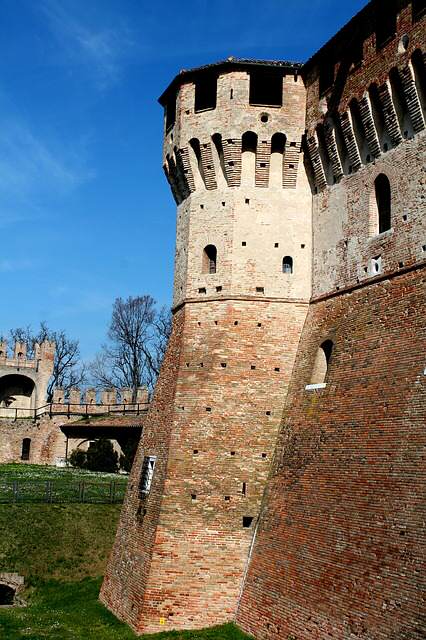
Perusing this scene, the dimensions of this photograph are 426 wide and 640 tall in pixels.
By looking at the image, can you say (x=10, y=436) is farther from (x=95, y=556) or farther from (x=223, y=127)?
(x=223, y=127)

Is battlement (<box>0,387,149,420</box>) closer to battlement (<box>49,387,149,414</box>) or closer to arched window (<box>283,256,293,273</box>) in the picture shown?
battlement (<box>49,387,149,414</box>)

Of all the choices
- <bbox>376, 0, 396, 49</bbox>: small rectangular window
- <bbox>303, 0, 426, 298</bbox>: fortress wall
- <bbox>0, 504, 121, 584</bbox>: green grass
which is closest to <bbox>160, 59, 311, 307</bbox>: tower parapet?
<bbox>303, 0, 426, 298</bbox>: fortress wall

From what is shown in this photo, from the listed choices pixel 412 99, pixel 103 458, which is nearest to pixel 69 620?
pixel 412 99

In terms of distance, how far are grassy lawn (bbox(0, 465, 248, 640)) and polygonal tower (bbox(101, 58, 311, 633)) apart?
66 centimetres

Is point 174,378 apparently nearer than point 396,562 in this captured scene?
No

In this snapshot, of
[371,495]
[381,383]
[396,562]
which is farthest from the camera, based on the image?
[381,383]

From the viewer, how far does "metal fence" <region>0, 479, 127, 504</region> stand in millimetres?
24031

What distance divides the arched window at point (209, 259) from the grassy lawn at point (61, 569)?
899 cm

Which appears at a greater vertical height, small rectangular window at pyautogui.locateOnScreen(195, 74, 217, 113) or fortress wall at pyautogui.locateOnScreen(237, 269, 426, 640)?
small rectangular window at pyautogui.locateOnScreen(195, 74, 217, 113)

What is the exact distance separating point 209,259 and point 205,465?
5.76 m

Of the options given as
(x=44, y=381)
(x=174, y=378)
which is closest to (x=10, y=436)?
(x=44, y=381)

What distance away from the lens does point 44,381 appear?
4862 centimetres

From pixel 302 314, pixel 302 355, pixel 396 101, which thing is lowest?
pixel 302 355

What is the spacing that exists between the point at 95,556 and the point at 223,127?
1310cm
